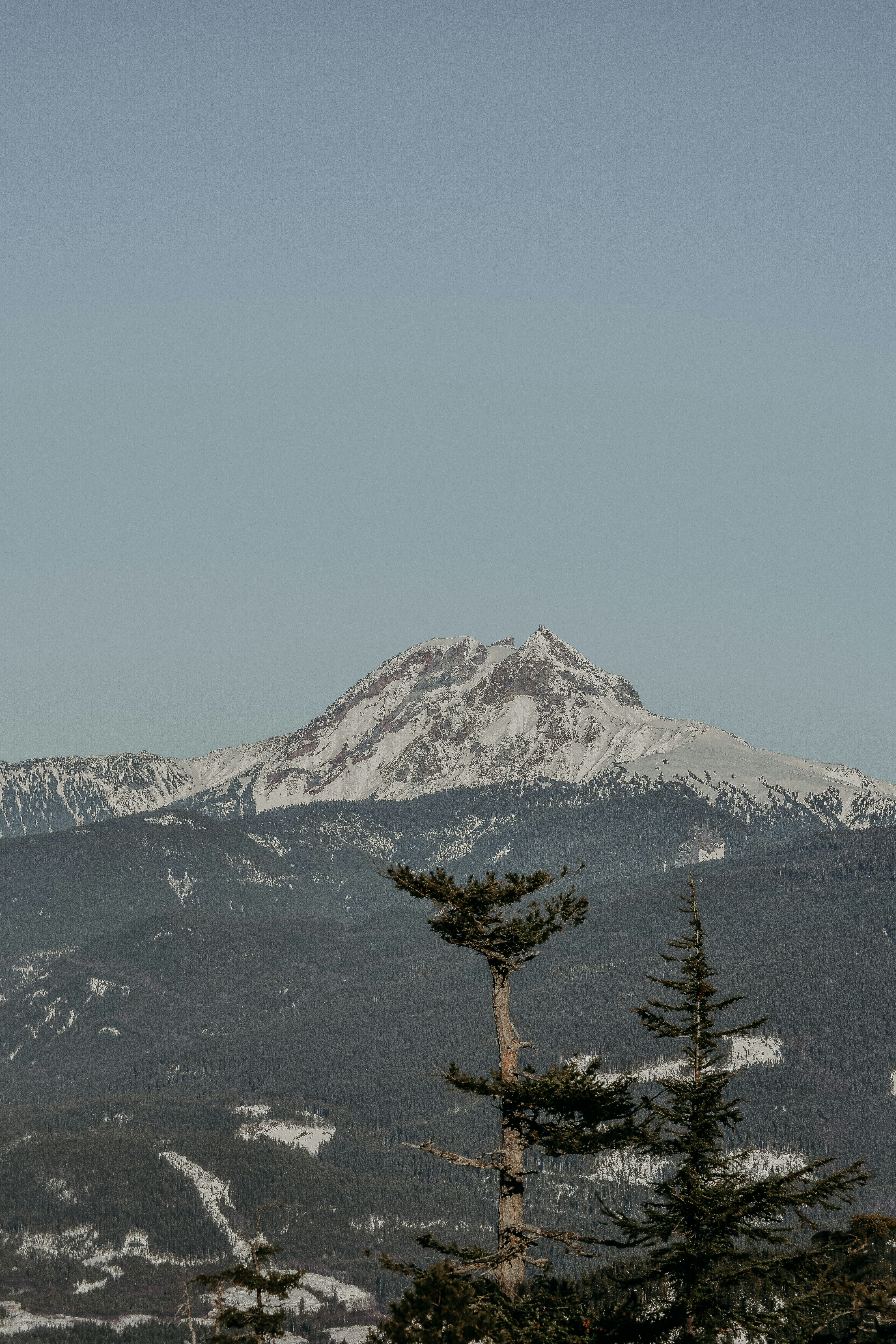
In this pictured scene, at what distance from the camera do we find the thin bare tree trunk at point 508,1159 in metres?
45.2

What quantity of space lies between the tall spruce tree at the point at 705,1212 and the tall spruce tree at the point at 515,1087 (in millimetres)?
3547

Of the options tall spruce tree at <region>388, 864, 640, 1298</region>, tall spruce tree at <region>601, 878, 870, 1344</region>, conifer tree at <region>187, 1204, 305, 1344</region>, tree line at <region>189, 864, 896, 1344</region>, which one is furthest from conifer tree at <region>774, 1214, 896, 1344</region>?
conifer tree at <region>187, 1204, 305, 1344</region>

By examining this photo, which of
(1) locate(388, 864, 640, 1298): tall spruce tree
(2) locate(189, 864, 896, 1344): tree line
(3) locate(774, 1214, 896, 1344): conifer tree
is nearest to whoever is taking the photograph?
(2) locate(189, 864, 896, 1344): tree line

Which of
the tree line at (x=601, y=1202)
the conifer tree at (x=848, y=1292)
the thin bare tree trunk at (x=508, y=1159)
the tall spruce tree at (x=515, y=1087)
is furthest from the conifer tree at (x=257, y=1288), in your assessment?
the tall spruce tree at (x=515, y=1087)

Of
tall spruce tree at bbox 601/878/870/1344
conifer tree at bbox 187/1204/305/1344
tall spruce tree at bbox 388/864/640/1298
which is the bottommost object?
conifer tree at bbox 187/1204/305/1344

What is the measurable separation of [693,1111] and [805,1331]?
8.18m

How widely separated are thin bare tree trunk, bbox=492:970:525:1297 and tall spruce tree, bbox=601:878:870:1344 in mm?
3042

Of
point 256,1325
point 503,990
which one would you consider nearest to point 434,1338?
point 503,990

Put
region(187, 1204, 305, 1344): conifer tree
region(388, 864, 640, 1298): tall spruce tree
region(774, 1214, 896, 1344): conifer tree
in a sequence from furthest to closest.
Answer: region(187, 1204, 305, 1344): conifer tree < region(774, 1214, 896, 1344): conifer tree < region(388, 864, 640, 1298): tall spruce tree

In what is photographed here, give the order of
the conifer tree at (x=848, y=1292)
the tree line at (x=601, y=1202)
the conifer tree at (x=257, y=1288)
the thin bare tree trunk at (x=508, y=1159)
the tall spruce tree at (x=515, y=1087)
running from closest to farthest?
the tree line at (x=601, y=1202), the tall spruce tree at (x=515, y=1087), the thin bare tree trunk at (x=508, y=1159), the conifer tree at (x=848, y=1292), the conifer tree at (x=257, y=1288)

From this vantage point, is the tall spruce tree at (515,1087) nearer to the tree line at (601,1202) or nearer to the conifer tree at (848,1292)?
the tree line at (601,1202)

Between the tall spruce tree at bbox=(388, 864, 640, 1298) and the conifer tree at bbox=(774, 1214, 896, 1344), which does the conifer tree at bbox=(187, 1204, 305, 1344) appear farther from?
the tall spruce tree at bbox=(388, 864, 640, 1298)

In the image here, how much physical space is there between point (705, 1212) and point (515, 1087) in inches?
Result: 386

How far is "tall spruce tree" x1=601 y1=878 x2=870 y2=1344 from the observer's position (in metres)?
46.9
